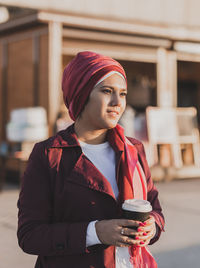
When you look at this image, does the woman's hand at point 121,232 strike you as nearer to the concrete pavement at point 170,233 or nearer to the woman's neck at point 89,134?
the woman's neck at point 89,134

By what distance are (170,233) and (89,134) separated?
10.6 ft

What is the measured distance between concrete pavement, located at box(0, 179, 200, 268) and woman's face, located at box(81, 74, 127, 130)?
7.64 feet

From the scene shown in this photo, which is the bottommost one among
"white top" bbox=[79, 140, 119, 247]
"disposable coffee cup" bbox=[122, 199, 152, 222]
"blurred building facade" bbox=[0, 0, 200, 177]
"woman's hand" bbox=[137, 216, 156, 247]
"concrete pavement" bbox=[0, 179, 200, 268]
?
"concrete pavement" bbox=[0, 179, 200, 268]

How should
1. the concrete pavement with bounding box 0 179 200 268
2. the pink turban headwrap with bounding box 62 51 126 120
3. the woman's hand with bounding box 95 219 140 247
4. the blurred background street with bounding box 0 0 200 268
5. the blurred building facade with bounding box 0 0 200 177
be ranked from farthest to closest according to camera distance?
the blurred building facade with bounding box 0 0 200 177 → the blurred background street with bounding box 0 0 200 268 → the concrete pavement with bounding box 0 179 200 268 → the pink turban headwrap with bounding box 62 51 126 120 → the woman's hand with bounding box 95 219 140 247

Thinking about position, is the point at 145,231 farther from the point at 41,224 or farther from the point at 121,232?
the point at 41,224

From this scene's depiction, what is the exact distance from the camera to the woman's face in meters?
1.69

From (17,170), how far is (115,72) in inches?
270

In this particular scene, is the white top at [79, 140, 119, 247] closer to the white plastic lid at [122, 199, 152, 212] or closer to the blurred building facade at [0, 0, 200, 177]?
the white plastic lid at [122, 199, 152, 212]

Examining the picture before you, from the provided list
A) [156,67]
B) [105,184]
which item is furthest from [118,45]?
[105,184]

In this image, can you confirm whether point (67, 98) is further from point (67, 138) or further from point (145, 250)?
point (145, 250)

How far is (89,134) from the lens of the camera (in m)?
1.81

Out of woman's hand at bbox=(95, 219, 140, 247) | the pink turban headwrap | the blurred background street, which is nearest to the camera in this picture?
woman's hand at bbox=(95, 219, 140, 247)

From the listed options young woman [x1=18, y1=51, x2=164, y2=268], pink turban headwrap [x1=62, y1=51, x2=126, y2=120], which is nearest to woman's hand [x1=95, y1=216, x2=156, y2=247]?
young woman [x1=18, y1=51, x2=164, y2=268]

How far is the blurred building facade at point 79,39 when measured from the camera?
322 inches
